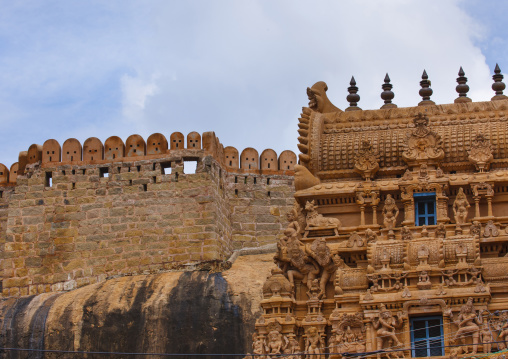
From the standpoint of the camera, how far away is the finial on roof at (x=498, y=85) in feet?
120

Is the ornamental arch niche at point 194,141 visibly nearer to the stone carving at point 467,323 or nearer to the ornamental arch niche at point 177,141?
the ornamental arch niche at point 177,141

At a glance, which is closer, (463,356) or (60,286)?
(463,356)

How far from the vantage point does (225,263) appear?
45625 millimetres

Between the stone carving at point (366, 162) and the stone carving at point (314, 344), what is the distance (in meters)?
4.72

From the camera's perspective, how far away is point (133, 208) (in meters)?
47.5

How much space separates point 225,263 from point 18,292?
801cm

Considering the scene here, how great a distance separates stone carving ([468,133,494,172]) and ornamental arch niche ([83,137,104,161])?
18712 mm

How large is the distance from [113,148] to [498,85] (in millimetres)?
16971

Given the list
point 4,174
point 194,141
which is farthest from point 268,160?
point 4,174

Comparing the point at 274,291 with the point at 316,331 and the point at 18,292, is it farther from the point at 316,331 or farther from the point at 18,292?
the point at 18,292

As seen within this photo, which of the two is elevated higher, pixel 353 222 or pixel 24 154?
pixel 24 154

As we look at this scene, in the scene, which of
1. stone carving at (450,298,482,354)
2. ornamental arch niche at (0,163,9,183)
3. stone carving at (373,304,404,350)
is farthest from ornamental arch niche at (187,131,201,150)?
stone carving at (450,298,482,354)

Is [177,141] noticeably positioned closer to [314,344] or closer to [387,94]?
[387,94]

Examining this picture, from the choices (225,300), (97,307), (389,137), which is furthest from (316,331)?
(97,307)
